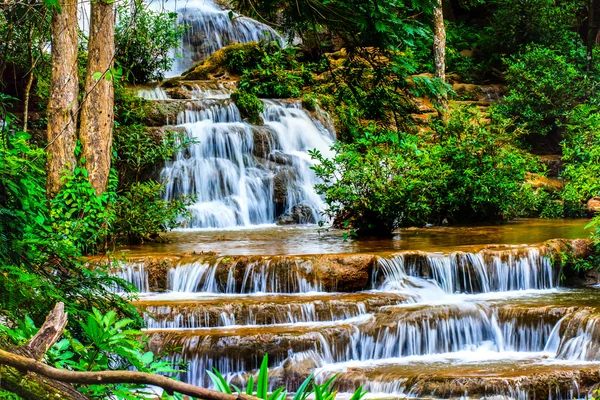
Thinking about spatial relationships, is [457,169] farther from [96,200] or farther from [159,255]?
[96,200]

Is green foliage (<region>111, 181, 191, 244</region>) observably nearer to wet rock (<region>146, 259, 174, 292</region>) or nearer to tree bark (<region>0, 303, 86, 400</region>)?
wet rock (<region>146, 259, 174, 292</region>)

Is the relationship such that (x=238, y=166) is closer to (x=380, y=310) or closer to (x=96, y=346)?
(x=380, y=310)

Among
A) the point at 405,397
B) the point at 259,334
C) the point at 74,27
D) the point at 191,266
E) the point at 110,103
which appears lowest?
the point at 405,397

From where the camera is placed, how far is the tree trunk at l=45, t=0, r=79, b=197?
11398mm

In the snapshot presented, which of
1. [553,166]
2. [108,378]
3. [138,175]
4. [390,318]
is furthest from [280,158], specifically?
[108,378]

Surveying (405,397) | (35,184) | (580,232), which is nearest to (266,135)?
(580,232)

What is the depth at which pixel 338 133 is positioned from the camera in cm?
1978

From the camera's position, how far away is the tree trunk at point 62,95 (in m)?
11.4

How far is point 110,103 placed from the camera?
A: 12.0 m

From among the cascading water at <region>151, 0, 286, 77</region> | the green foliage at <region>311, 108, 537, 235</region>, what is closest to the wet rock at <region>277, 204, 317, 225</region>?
the green foliage at <region>311, 108, 537, 235</region>

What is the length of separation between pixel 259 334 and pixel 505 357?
9.56ft

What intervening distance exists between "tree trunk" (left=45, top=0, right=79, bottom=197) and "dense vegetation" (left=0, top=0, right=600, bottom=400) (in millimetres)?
158

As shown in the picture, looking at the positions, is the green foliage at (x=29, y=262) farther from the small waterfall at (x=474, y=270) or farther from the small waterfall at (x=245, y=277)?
the small waterfall at (x=474, y=270)

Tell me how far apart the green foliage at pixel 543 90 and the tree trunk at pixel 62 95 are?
14158mm
